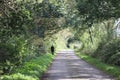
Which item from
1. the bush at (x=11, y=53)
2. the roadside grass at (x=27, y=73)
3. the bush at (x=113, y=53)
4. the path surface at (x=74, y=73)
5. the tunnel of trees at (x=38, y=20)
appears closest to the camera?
the tunnel of trees at (x=38, y=20)

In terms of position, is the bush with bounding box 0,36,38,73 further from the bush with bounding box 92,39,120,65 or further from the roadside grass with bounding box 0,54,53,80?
the bush with bounding box 92,39,120,65

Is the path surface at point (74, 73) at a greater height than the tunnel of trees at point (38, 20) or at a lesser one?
lesser

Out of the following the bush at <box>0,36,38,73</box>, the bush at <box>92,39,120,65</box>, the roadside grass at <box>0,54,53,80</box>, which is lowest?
the bush at <box>92,39,120,65</box>

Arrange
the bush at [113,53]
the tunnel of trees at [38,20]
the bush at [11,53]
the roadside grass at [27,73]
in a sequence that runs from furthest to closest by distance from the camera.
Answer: the bush at [113,53], the bush at [11,53], the roadside grass at [27,73], the tunnel of trees at [38,20]

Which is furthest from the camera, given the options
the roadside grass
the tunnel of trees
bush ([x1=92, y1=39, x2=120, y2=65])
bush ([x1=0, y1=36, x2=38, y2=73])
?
bush ([x1=92, y1=39, x2=120, y2=65])

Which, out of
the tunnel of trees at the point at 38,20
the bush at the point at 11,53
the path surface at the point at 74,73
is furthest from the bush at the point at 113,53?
the bush at the point at 11,53

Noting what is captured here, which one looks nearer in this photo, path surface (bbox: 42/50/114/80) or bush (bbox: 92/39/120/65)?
path surface (bbox: 42/50/114/80)

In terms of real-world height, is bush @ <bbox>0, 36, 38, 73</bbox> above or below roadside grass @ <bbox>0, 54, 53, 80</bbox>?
above

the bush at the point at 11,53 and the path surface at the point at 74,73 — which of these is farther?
the path surface at the point at 74,73

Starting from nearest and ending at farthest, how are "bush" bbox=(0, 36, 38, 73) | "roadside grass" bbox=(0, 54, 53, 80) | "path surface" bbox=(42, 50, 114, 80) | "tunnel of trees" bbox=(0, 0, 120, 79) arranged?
"tunnel of trees" bbox=(0, 0, 120, 79) < "roadside grass" bbox=(0, 54, 53, 80) < "bush" bbox=(0, 36, 38, 73) < "path surface" bbox=(42, 50, 114, 80)

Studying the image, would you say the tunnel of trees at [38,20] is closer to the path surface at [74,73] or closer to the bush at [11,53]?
the bush at [11,53]

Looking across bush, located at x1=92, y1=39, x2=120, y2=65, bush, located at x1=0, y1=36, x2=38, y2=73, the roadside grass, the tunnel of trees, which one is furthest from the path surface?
bush, located at x1=92, y1=39, x2=120, y2=65

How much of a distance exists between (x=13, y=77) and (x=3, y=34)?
3218 mm

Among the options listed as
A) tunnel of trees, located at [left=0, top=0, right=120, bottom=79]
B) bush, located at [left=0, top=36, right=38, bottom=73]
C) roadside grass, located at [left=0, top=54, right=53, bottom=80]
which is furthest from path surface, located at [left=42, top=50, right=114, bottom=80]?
tunnel of trees, located at [left=0, top=0, right=120, bottom=79]
